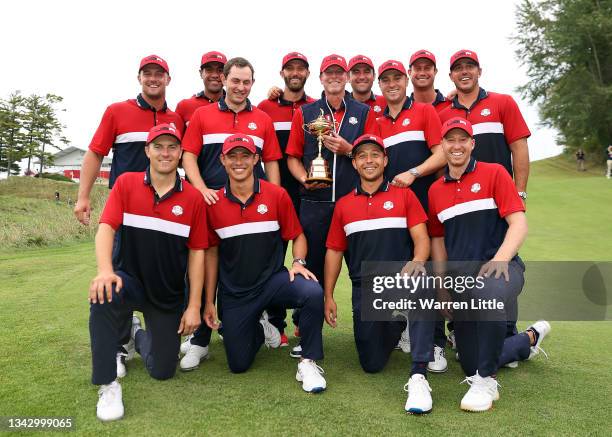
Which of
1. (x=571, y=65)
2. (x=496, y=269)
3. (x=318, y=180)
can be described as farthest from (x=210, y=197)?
(x=571, y=65)

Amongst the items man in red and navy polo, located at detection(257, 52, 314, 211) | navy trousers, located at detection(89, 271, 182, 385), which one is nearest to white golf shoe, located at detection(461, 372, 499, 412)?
navy trousers, located at detection(89, 271, 182, 385)

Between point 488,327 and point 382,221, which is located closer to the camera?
point 488,327

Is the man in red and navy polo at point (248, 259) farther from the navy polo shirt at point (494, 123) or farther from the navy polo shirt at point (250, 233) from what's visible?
the navy polo shirt at point (494, 123)

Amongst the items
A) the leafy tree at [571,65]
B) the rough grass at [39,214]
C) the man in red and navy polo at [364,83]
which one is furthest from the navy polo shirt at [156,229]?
the leafy tree at [571,65]

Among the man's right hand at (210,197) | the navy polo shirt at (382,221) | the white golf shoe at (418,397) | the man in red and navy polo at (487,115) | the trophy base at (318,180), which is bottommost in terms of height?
the white golf shoe at (418,397)

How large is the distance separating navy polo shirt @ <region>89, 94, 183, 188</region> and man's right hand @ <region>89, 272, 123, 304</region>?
5.20 ft

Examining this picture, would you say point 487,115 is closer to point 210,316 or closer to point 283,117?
point 283,117

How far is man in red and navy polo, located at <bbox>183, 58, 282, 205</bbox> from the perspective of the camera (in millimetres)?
4879

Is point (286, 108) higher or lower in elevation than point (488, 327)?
higher

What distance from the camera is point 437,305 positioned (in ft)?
14.1

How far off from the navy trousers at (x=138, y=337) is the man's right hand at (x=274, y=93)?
255cm

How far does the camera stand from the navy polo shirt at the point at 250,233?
4504 millimetres

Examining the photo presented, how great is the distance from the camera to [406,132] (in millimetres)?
4926

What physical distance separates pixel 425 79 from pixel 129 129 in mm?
3022
